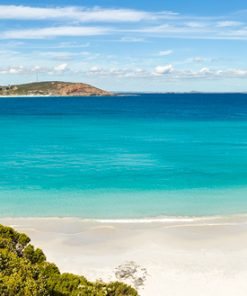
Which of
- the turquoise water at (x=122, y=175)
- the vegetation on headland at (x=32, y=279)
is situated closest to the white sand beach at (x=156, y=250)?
the turquoise water at (x=122, y=175)

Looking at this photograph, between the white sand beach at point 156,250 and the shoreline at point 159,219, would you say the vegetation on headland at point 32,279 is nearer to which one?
the white sand beach at point 156,250

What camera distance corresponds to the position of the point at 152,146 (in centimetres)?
5728

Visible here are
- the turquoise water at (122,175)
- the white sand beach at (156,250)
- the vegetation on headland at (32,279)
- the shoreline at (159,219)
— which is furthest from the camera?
the turquoise water at (122,175)

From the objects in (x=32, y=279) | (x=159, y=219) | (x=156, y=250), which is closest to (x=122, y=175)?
(x=159, y=219)

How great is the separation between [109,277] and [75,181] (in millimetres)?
19113

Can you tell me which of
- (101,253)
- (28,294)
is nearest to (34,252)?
(28,294)

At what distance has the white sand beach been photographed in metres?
18.3

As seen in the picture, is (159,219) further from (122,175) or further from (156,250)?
(122,175)

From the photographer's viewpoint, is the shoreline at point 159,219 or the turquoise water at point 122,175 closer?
the shoreline at point 159,219

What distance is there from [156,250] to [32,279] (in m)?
12.9

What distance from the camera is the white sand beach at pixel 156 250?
60.1 feet

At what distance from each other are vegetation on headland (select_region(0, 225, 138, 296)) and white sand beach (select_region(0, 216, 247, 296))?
16.6 feet

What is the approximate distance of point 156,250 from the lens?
22.1 metres

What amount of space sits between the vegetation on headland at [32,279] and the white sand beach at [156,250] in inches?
200
